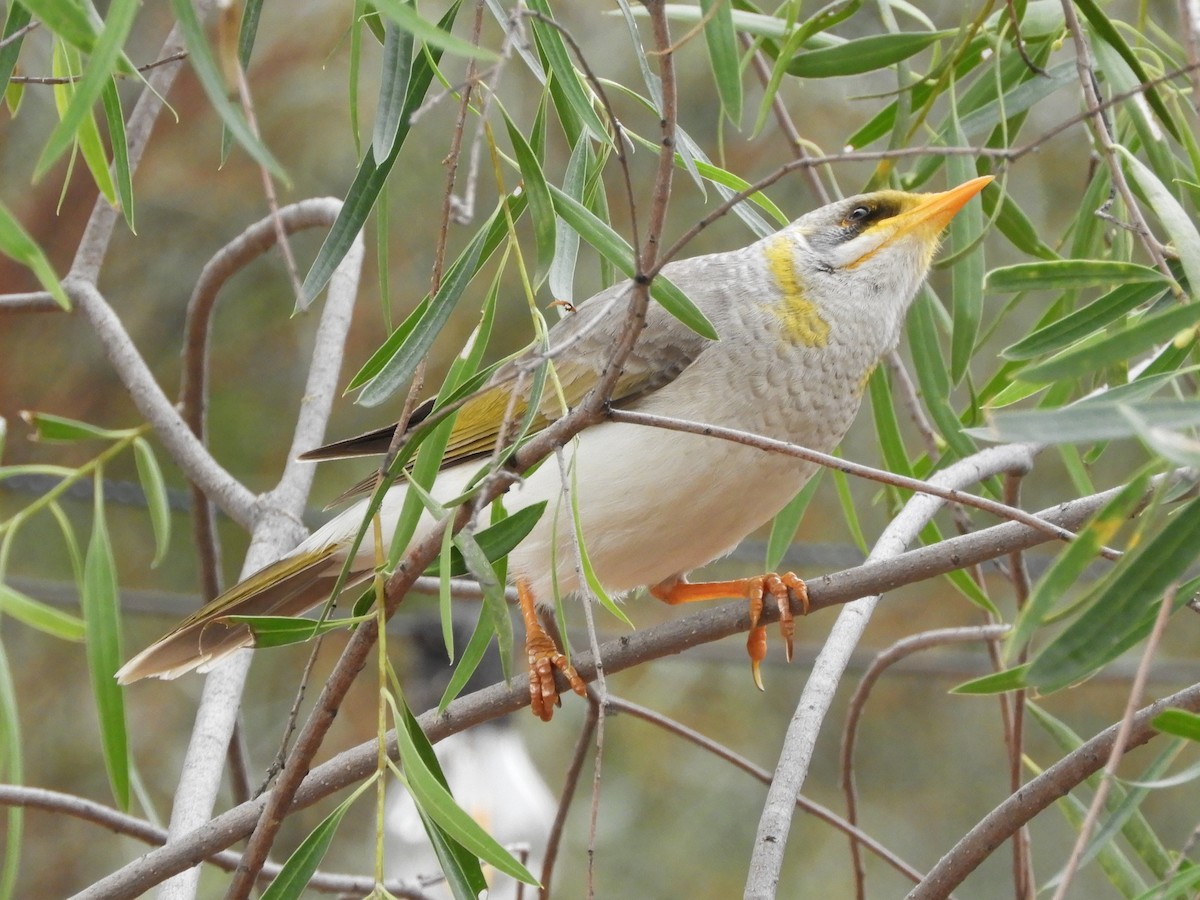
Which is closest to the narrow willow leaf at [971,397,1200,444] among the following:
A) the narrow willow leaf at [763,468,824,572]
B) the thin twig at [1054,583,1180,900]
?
the thin twig at [1054,583,1180,900]

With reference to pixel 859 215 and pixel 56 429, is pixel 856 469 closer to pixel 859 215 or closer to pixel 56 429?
pixel 56 429

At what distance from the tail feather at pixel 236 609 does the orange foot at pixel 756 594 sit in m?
0.66

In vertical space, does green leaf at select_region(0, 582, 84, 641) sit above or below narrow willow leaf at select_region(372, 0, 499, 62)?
below

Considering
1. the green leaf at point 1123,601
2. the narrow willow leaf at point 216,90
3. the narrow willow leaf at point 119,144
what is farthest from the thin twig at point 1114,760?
the narrow willow leaf at point 119,144

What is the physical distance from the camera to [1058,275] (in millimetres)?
1492

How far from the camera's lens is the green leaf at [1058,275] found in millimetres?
1451

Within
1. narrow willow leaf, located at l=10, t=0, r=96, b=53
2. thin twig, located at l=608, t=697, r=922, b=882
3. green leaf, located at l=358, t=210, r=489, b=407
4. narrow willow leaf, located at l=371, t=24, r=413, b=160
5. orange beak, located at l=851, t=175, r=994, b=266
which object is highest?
narrow willow leaf, located at l=10, t=0, r=96, b=53

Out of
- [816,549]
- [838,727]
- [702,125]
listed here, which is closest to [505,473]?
[816,549]

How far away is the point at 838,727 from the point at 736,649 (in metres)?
0.96

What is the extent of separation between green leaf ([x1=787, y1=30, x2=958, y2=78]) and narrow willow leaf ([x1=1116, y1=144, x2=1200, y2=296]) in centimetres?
50

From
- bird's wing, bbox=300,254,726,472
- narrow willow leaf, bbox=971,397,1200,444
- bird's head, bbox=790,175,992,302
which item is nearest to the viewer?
narrow willow leaf, bbox=971,397,1200,444

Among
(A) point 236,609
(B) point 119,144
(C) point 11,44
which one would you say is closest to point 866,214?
(A) point 236,609

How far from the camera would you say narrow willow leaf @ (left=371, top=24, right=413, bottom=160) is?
1.48 m

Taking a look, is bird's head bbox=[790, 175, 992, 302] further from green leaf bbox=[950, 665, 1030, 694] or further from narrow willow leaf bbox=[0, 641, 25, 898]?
narrow willow leaf bbox=[0, 641, 25, 898]
